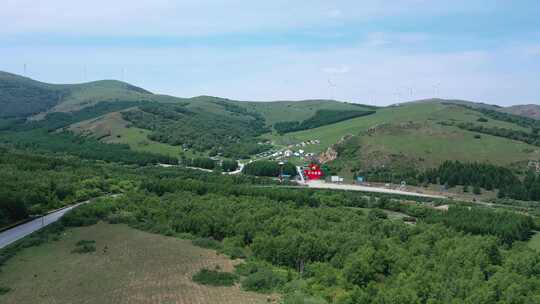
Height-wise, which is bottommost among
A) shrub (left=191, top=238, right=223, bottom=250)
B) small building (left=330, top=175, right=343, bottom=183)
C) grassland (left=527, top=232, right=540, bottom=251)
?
grassland (left=527, top=232, right=540, bottom=251)

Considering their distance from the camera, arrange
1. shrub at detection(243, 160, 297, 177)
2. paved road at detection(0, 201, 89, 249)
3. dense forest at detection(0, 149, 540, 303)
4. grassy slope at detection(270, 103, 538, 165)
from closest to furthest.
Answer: dense forest at detection(0, 149, 540, 303) < paved road at detection(0, 201, 89, 249) < grassy slope at detection(270, 103, 538, 165) < shrub at detection(243, 160, 297, 177)

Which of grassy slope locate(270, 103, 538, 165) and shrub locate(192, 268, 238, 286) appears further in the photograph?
grassy slope locate(270, 103, 538, 165)

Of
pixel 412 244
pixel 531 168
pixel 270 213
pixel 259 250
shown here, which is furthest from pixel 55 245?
pixel 531 168

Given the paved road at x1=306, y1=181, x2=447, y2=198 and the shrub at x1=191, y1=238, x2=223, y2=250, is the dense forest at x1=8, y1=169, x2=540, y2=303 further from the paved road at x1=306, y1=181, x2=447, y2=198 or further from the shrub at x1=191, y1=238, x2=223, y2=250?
the paved road at x1=306, y1=181, x2=447, y2=198

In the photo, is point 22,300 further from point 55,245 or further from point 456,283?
point 456,283

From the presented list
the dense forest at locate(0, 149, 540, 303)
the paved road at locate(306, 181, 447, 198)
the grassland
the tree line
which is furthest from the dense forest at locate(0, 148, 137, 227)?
the grassland

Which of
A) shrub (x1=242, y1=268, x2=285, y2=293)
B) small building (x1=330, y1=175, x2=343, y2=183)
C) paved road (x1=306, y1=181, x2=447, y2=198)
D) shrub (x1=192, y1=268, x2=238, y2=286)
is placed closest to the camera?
shrub (x1=242, y1=268, x2=285, y2=293)

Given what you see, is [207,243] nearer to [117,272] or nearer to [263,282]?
[117,272]

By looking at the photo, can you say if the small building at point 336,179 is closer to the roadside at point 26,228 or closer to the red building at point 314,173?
the red building at point 314,173
